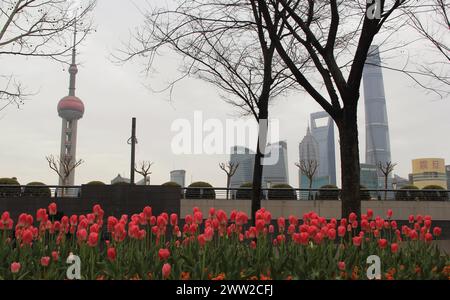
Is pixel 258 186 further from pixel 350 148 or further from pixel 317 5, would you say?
pixel 317 5

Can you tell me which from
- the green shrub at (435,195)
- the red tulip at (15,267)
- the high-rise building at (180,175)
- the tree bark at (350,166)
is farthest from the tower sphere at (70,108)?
the red tulip at (15,267)

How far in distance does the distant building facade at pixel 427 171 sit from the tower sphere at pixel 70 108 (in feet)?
406

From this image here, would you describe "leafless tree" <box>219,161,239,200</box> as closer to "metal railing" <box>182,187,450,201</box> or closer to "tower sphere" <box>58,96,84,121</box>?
"metal railing" <box>182,187,450,201</box>

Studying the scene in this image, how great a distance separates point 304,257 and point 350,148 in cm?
339

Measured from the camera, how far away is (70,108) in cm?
15388

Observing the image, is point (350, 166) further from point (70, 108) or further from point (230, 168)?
point (70, 108)

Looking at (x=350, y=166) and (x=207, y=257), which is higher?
(x=350, y=166)

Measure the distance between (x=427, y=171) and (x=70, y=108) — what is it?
5172 inches

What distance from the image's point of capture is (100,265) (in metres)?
3.92

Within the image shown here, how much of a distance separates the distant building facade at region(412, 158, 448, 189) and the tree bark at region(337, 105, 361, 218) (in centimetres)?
16252

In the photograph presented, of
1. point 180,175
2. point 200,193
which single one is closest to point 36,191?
point 200,193

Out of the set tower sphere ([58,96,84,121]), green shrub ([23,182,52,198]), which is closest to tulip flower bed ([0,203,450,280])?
green shrub ([23,182,52,198])
